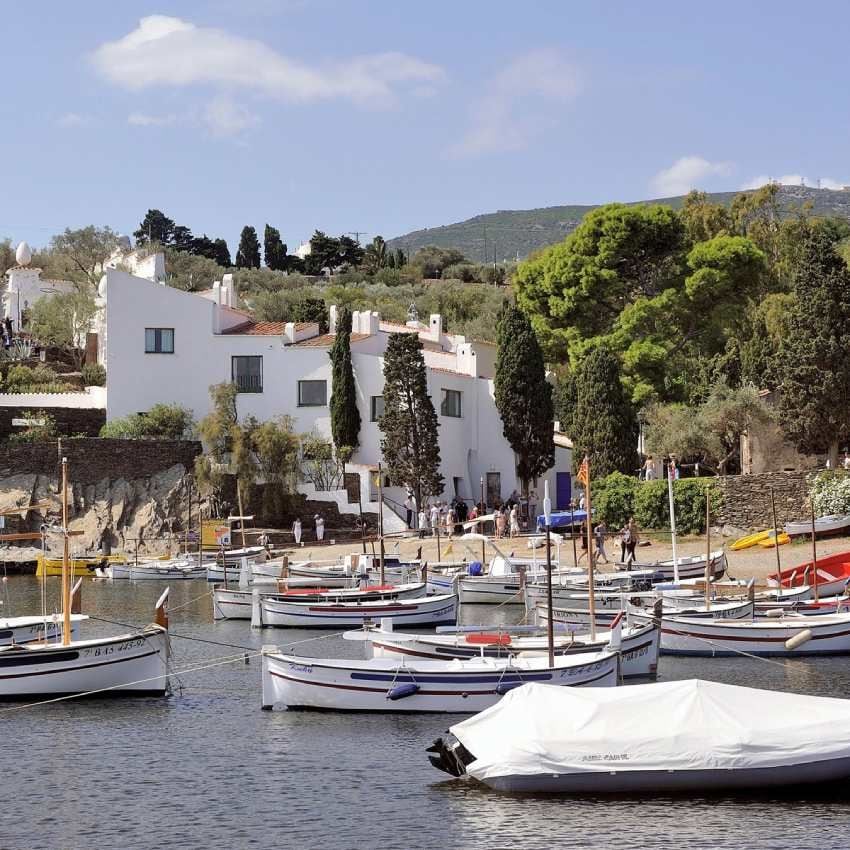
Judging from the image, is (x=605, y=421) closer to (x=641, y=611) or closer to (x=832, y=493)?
(x=832, y=493)

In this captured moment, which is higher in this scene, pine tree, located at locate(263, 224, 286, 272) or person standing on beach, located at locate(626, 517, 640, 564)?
pine tree, located at locate(263, 224, 286, 272)

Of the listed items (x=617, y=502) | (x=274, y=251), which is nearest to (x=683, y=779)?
(x=617, y=502)

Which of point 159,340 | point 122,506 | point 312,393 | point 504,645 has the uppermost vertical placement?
point 159,340

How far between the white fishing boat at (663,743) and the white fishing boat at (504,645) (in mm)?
7459

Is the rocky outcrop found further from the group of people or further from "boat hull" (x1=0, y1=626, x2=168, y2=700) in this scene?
"boat hull" (x1=0, y1=626, x2=168, y2=700)

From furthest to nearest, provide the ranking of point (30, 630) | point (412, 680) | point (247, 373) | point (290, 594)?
point (247, 373) < point (290, 594) < point (30, 630) < point (412, 680)

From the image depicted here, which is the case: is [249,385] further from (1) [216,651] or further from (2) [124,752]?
(2) [124,752]

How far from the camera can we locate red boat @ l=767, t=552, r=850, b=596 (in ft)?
153

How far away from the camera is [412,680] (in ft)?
98.1

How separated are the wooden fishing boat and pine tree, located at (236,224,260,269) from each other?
125028 millimetres

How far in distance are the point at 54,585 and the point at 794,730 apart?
144 feet

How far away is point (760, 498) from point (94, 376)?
37.4 m

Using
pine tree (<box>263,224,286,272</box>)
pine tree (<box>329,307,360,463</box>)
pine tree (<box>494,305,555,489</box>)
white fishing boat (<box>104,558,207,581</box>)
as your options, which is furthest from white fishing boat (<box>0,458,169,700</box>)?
pine tree (<box>263,224,286,272</box>)

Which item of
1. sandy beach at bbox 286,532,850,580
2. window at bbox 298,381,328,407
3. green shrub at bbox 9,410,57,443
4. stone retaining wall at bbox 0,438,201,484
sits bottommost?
sandy beach at bbox 286,532,850,580
